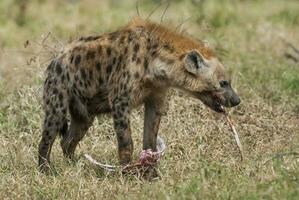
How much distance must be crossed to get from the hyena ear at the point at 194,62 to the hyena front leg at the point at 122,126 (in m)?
0.49

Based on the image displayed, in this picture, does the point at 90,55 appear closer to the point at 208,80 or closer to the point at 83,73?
the point at 83,73

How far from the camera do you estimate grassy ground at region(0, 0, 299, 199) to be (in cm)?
575

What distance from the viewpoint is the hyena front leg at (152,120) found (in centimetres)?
661

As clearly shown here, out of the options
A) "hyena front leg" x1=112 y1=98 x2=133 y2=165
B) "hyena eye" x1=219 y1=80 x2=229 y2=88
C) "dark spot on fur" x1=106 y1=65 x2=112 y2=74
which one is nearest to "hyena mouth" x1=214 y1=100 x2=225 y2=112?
"hyena eye" x1=219 y1=80 x2=229 y2=88

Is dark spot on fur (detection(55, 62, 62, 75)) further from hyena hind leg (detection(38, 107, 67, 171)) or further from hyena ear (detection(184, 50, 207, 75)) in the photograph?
hyena ear (detection(184, 50, 207, 75))

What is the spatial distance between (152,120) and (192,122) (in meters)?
1.11

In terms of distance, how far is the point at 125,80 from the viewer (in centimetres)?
643

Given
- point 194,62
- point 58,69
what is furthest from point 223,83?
point 58,69

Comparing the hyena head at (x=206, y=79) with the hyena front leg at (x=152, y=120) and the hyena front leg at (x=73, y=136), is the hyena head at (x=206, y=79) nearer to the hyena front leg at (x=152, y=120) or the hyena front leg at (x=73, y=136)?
the hyena front leg at (x=152, y=120)

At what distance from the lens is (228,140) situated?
24.0 feet

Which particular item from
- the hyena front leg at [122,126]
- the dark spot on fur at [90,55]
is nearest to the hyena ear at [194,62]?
the hyena front leg at [122,126]

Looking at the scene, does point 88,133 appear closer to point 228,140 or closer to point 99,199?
point 228,140

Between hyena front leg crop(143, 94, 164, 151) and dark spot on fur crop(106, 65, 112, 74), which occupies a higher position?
dark spot on fur crop(106, 65, 112, 74)

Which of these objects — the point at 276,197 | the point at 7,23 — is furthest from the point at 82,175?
the point at 7,23
